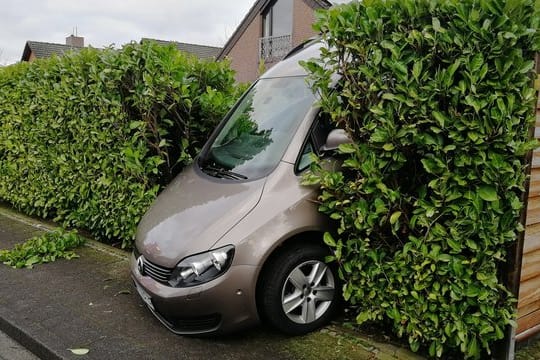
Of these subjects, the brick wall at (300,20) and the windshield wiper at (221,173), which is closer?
the windshield wiper at (221,173)

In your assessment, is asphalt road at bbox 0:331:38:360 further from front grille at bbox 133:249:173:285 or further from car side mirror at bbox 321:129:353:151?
car side mirror at bbox 321:129:353:151

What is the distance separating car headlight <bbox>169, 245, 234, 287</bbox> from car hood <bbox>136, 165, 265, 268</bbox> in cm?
5

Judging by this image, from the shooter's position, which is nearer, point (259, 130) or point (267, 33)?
point (259, 130)

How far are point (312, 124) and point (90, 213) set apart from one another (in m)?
3.44

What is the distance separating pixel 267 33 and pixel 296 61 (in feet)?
68.8

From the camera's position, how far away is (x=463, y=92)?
2662mm

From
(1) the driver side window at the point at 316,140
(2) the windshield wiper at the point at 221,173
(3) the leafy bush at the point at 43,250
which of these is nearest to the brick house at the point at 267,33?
(3) the leafy bush at the point at 43,250

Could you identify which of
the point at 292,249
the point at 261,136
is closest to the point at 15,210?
the point at 261,136

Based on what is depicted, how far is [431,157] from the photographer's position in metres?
2.90

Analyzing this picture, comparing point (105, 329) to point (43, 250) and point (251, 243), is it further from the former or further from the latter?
point (43, 250)

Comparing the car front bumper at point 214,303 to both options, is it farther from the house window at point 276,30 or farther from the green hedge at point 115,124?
the house window at point 276,30

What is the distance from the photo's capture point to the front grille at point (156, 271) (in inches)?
133

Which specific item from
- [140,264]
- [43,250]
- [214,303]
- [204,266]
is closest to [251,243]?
[204,266]

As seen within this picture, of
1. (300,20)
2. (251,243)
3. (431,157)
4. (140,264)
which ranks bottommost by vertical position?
(140,264)
